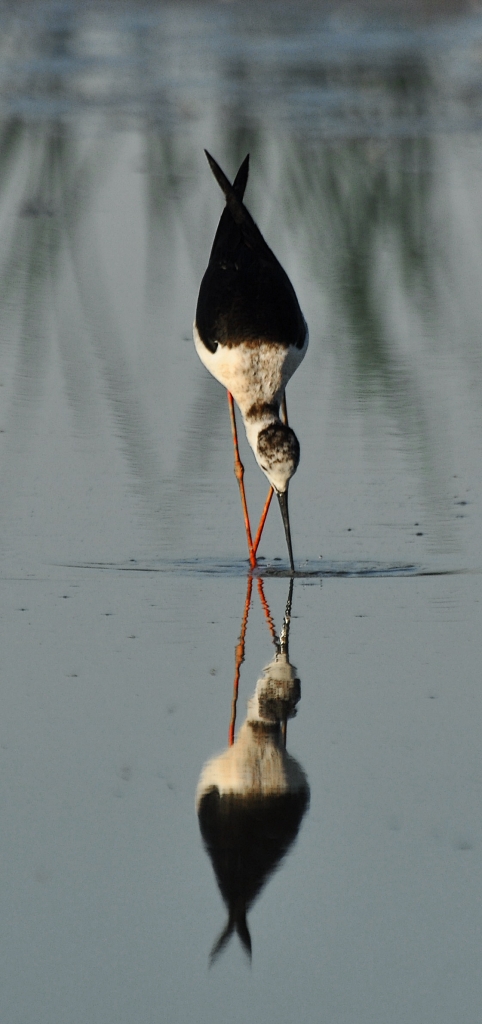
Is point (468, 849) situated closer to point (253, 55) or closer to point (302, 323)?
point (302, 323)

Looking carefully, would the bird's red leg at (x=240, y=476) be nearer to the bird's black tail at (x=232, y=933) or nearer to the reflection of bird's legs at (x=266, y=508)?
the reflection of bird's legs at (x=266, y=508)

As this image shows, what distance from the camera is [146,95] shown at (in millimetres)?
13414

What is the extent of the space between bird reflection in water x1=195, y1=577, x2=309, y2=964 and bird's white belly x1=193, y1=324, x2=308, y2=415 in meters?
1.86

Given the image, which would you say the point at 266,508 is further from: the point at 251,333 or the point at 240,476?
the point at 251,333

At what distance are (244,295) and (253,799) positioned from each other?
9.50 feet

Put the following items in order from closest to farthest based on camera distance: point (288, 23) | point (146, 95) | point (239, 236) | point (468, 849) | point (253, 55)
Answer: point (468, 849) < point (239, 236) < point (146, 95) < point (253, 55) < point (288, 23)

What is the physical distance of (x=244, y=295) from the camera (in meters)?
6.27

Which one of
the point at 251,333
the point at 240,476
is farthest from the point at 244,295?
the point at 240,476

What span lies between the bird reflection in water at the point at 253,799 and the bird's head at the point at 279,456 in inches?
46.6

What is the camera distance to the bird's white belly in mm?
6090

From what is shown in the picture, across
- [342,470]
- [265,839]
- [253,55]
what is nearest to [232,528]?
[342,470]

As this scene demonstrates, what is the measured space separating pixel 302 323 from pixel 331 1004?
12.1 feet

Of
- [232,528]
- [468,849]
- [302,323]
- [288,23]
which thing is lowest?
[468,849]

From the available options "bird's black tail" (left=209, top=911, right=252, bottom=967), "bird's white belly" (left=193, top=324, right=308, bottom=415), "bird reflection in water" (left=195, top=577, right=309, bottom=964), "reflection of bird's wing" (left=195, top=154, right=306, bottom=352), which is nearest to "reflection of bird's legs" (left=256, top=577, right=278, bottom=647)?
"bird reflection in water" (left=195, top=577, right=309, bottom=964)
